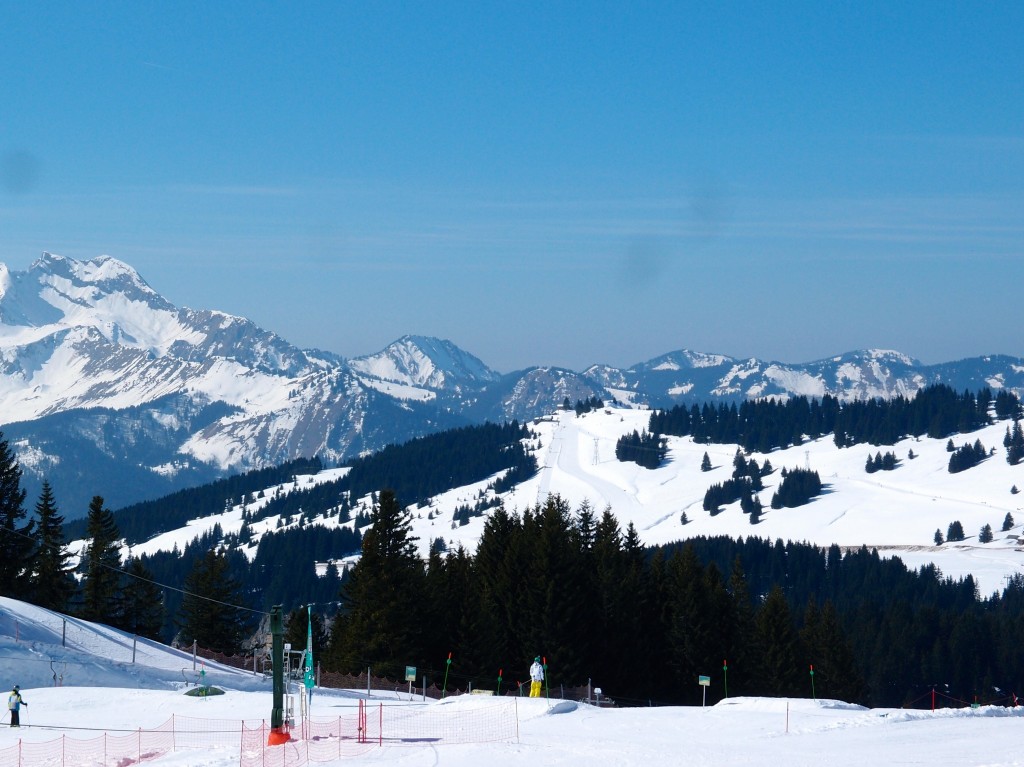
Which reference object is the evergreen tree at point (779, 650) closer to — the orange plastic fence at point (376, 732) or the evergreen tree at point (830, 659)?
the evergreen tree at point (830, 659)

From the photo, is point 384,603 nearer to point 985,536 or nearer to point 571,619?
point 571,619

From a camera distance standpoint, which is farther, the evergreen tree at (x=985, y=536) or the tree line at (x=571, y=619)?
the evergreen tree at (x=985, y=536)

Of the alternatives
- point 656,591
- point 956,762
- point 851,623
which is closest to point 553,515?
point 656,591

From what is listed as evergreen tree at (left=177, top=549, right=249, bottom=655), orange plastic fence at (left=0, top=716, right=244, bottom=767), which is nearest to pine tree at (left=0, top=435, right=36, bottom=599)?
evergreen tree at (left=177, top=549, right=249, bottom=655)

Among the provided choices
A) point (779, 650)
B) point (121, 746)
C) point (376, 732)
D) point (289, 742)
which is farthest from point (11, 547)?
point (289, 742)

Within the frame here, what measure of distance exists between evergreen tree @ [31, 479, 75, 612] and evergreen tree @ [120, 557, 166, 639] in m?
3.47

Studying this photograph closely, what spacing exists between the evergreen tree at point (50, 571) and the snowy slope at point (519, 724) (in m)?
22.5

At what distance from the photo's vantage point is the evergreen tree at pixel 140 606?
79.2 meters

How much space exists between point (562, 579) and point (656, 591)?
9.24m

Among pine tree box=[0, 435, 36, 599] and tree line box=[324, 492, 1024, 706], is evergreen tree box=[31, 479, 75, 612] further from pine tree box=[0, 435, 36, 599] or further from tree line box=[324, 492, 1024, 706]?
tree line box=[324, 492, 1024, 706]

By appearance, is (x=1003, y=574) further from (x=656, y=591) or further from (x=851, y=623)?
(x=656, y=591)

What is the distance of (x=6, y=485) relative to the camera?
7825cm

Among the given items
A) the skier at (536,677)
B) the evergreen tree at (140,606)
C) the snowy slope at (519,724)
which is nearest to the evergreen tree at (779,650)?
the snowy slope at (519,724)

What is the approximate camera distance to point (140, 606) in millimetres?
80125
